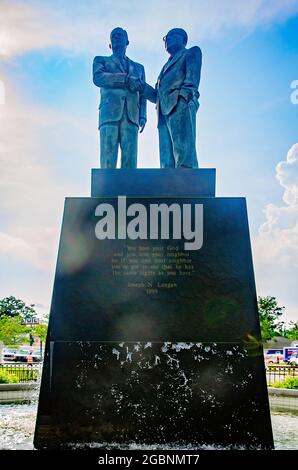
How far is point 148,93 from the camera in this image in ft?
23.9

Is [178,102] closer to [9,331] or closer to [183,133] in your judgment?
[183,133]

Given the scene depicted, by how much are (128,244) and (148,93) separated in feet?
8.82

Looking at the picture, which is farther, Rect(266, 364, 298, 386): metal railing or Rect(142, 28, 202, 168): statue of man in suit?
Rect(266, 364, 298, 386): metal railing

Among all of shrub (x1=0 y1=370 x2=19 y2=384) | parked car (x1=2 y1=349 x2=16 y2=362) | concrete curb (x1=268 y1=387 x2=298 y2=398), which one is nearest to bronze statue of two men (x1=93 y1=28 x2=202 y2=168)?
concrete curb (x1=268 y1=387 x2=298 y2=398)

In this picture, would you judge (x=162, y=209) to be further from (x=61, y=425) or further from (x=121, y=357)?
(x=61, y=425)

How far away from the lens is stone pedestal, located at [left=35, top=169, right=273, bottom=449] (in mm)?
5086

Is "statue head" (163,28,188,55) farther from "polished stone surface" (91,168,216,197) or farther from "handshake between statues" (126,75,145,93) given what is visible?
"polished stone surface" (91,168,216,197)

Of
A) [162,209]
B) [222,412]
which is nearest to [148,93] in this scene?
[162,209]

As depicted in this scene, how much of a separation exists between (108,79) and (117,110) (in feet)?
1.54

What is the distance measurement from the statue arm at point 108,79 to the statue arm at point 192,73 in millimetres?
905

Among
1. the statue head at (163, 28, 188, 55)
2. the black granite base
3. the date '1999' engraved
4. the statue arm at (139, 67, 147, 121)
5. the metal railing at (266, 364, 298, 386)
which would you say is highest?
the statue head at (163, 28, 188, 55)


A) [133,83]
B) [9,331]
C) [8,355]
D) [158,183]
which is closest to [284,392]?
[158,183]

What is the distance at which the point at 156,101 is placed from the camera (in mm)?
7168

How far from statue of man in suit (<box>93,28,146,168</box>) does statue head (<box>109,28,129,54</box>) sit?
22 cm
